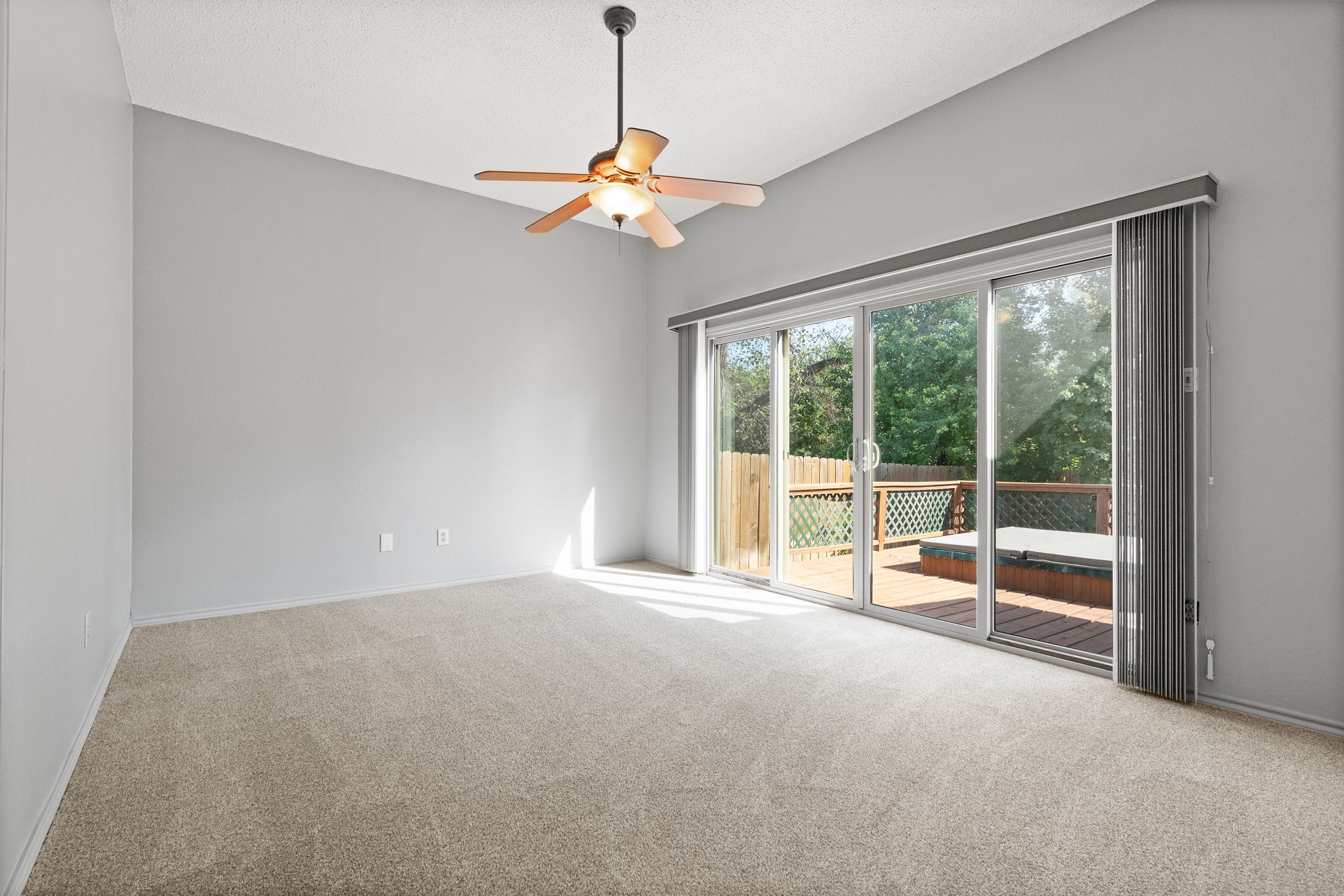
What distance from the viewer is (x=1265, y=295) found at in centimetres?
253

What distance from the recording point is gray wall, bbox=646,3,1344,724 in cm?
241

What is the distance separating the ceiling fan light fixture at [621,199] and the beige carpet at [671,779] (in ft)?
6.48

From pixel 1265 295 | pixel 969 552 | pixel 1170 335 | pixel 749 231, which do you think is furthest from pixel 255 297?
pixel 1265 295

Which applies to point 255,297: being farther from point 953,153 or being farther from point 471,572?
point 953,153

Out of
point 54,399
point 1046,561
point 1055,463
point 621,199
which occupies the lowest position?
point 1046,561

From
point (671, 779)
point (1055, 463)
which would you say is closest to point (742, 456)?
point (1055, 463)

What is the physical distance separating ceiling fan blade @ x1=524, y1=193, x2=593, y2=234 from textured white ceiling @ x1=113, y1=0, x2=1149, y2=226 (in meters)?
0.81

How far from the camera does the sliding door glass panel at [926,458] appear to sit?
362 centimetres

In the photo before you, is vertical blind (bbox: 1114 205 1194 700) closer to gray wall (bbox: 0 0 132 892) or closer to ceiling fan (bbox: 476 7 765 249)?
ceiling fan (bbox: 476 7 765 249)

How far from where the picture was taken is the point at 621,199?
2615 millimetres

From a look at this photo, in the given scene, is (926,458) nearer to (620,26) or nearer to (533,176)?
(533,176)

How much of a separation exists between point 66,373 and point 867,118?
3.81 metres

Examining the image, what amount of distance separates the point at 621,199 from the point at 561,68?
1157 mm

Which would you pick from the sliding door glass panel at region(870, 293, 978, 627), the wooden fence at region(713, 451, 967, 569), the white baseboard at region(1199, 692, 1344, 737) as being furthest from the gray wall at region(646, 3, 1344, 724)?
the wooden fence at region(713, 451, 967, 569)
